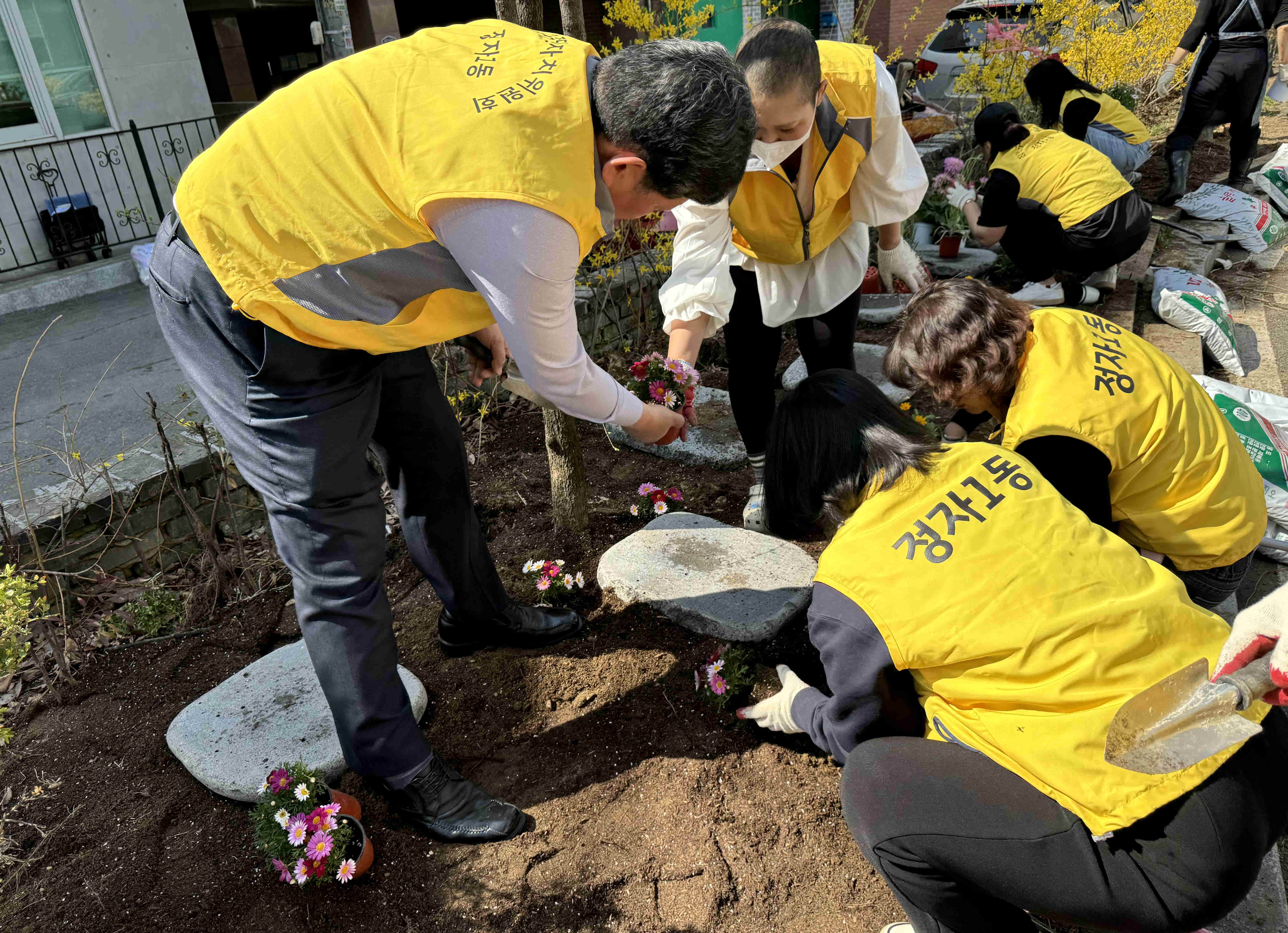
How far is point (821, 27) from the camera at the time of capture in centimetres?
1470

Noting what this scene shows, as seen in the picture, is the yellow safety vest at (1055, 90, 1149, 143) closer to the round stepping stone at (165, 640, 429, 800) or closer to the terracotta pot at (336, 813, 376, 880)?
the round stepping stone at (165, 640, 429, 800)

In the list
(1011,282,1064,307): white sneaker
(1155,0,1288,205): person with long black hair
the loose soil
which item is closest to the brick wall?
(1155,0,1288,205): person with long black hair

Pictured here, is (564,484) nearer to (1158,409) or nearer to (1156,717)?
(1158,409)

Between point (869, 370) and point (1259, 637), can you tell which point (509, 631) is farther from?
point (869, 370)

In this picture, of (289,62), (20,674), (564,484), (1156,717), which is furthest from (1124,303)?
(289,62)

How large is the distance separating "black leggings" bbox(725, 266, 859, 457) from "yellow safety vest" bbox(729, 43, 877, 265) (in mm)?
184

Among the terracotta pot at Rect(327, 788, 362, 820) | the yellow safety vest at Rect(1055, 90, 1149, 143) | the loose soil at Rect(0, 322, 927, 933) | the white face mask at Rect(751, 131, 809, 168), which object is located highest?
the white face mask at Rect(751, 131, 809, 168)

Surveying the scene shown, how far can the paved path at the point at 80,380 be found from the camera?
3240 millimetres

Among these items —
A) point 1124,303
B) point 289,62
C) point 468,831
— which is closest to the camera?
point 468,831

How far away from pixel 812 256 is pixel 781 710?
1460 mm

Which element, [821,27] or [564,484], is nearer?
[564,484]

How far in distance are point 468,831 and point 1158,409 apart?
6.01ft

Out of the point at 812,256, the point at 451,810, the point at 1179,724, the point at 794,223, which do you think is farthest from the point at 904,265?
the point at 451,810

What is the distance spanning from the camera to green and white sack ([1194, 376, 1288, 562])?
269 cm
